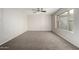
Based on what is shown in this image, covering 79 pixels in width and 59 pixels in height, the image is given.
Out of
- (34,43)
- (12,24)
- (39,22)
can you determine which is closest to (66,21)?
(39,22)

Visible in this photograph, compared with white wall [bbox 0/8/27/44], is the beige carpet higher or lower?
lower

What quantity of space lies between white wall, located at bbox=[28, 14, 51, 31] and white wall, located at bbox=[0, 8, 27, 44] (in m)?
0.11

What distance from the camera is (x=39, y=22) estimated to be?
148 centimetres

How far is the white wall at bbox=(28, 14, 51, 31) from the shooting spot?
1400 millimetres

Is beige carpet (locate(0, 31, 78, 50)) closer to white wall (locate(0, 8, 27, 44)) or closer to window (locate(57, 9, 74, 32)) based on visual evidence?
white wall (locate(0, 8, 27, 44))

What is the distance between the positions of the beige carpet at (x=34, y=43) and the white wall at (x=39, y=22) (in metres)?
0.11

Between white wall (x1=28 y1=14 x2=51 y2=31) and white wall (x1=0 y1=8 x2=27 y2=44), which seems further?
white wall (x1=28 y1=14 x2=51 y2=31)

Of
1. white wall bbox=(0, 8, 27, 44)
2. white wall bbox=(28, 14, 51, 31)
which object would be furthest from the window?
white wall bbox=(0, 8, 27, 44)

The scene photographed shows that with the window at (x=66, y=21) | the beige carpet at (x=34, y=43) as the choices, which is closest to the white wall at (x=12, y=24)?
the beige carpet at (x=34, y=43)

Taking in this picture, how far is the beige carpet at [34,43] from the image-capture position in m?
1.16

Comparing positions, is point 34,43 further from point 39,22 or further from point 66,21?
point 66,21

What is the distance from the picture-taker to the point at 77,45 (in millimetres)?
1135
